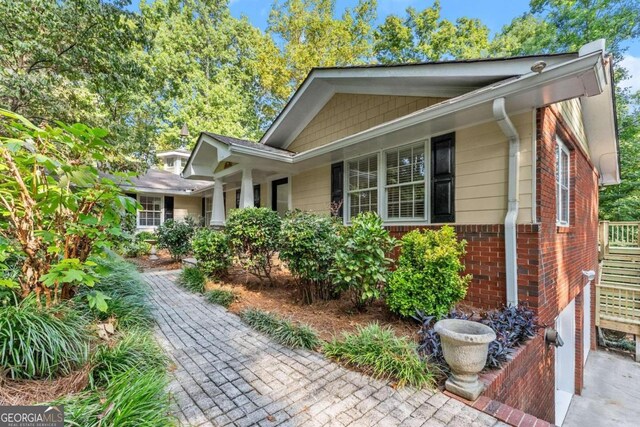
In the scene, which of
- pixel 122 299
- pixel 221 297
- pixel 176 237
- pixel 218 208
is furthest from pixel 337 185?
pixel 176 237

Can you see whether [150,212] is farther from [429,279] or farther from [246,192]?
[429,279]

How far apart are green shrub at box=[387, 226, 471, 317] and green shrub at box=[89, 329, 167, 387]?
115 inches

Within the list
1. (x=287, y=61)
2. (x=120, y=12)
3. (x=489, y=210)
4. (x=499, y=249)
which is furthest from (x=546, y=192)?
(x=287, y=61)

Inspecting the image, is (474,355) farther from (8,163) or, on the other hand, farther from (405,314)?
(8,163)

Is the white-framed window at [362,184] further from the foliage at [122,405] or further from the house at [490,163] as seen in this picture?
the foliage at [122,405]

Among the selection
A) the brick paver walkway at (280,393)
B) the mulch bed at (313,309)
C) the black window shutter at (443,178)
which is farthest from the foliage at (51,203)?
the black window shutter at (443,178)

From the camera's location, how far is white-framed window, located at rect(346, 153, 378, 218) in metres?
6.14

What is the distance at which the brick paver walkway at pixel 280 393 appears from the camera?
228 cm

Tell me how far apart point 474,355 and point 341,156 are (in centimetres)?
496

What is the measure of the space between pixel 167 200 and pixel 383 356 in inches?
594

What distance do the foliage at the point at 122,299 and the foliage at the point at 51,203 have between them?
46 centimetres

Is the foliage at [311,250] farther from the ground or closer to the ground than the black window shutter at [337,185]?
closer to the ground

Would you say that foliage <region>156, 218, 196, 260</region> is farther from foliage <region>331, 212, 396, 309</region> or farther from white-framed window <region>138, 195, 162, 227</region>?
foliage <region>331, 212, 396, 309</region>

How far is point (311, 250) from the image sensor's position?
4.63 metres
